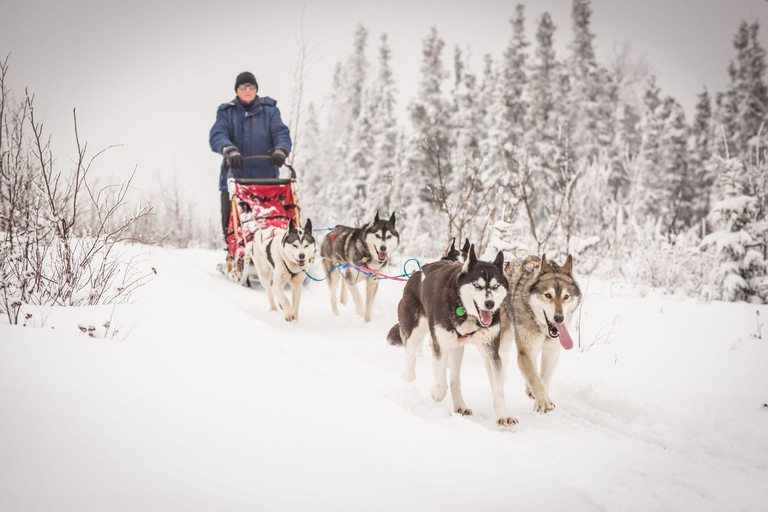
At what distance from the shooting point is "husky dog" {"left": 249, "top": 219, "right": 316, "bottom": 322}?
207 inches

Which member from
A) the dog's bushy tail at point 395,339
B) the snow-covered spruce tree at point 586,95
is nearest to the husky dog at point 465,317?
the dog's bushy tail at point 395,339

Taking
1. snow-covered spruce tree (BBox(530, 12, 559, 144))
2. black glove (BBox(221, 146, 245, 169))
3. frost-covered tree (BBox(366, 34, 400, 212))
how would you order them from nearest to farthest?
black glove (BBox(221, 146, 245, 169)), frost-covered tree (BBox(366, 34, 400, 212)), snow-covered spruce tree (BBox(530, 12, 559, 144))

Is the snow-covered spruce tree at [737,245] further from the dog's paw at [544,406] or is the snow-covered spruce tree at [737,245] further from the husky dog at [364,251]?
the dog's paw at [544,406]

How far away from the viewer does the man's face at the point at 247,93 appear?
20.8 feet

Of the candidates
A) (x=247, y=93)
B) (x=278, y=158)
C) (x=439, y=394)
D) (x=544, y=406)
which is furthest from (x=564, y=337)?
(x=247, y=93)

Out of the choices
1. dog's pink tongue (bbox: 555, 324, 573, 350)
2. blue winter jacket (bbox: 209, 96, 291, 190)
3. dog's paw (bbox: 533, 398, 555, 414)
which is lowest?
dog's paw (bbox: 533, 398, 555, 414)

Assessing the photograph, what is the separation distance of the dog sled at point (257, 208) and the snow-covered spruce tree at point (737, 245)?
588 cm

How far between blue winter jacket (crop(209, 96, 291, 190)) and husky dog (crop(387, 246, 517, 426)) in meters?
4.19

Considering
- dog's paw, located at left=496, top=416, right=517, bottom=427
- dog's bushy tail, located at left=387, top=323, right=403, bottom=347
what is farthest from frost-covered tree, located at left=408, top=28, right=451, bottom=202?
dog's paw, located at left=496, top=416, right=517, bottom=427

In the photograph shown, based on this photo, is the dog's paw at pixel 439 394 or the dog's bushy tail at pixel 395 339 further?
the dog's bushy tail at pixel 395 339

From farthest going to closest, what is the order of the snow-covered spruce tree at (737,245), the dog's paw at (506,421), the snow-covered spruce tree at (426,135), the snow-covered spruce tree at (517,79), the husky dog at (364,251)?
the snow-covered spruce tree at (426,135), the snow-covered spruce tree at (517,79), the snow-covered spruce tree at (737,245), the husky dog at (364,251), the dog's paw at (506,421)

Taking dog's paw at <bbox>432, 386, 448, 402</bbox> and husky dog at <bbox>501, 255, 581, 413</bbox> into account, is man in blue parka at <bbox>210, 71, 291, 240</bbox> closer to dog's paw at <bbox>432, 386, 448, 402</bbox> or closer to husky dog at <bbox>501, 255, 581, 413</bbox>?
husky dog at <bbox>501, 255, 581, 413</bbox>

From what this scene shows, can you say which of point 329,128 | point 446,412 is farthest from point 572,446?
point 329,128

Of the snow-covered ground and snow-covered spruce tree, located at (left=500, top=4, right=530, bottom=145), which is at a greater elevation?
snow-covered spruce tree, located at (left=500, top=4, right=530, bottom=145)
